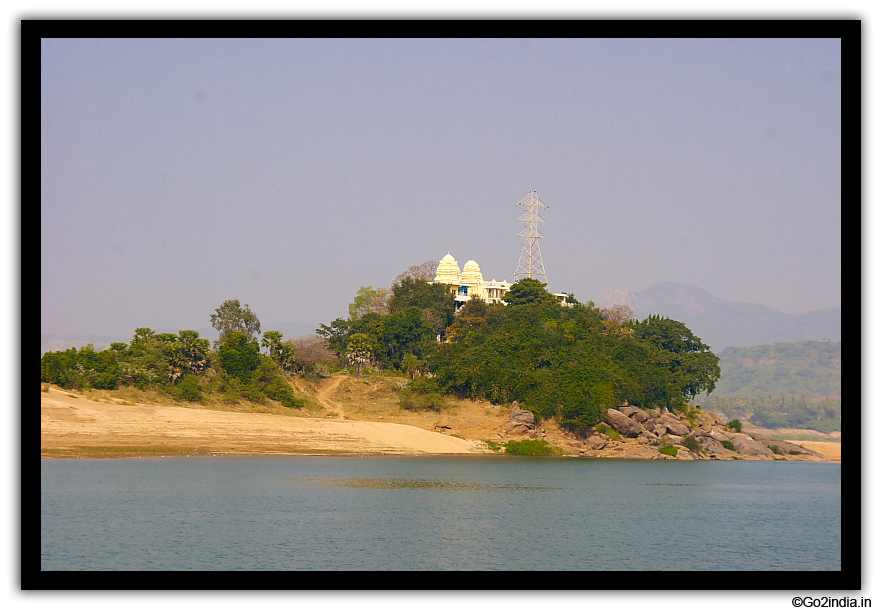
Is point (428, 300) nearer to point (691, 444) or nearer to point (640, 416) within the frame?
point (640, 416)

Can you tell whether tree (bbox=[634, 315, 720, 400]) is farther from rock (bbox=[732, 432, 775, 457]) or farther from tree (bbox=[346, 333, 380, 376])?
tree (bbox=[346, 333, 380, 376])

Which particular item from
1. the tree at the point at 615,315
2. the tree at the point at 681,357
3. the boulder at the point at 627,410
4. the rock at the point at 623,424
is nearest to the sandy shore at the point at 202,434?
the rock at the point at 623,424

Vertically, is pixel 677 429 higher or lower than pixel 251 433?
lower

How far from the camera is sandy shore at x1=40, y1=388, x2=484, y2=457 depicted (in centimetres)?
5022

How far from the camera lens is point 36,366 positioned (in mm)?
13008

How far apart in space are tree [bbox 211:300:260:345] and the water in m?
23.4

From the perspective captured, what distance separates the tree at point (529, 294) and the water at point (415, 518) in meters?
28.1

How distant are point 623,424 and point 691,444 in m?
5.84

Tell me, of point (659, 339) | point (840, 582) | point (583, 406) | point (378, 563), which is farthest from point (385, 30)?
point (659, 339)

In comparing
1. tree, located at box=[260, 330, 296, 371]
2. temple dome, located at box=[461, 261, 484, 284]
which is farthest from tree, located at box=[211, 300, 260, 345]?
temple dome, located at box=[461, 261, 484, 284]

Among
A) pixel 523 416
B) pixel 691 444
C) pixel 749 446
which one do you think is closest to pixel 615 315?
pixel 749 446

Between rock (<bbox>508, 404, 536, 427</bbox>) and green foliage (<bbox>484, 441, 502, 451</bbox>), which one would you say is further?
rock (<bbox>508, 404, 536, 427</bbox>)

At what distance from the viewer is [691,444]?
66125 millimetres

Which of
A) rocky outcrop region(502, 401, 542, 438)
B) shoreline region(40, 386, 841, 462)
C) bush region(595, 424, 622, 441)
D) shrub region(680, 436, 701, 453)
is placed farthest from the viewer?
shrub region(680, 436, 701, 453)
